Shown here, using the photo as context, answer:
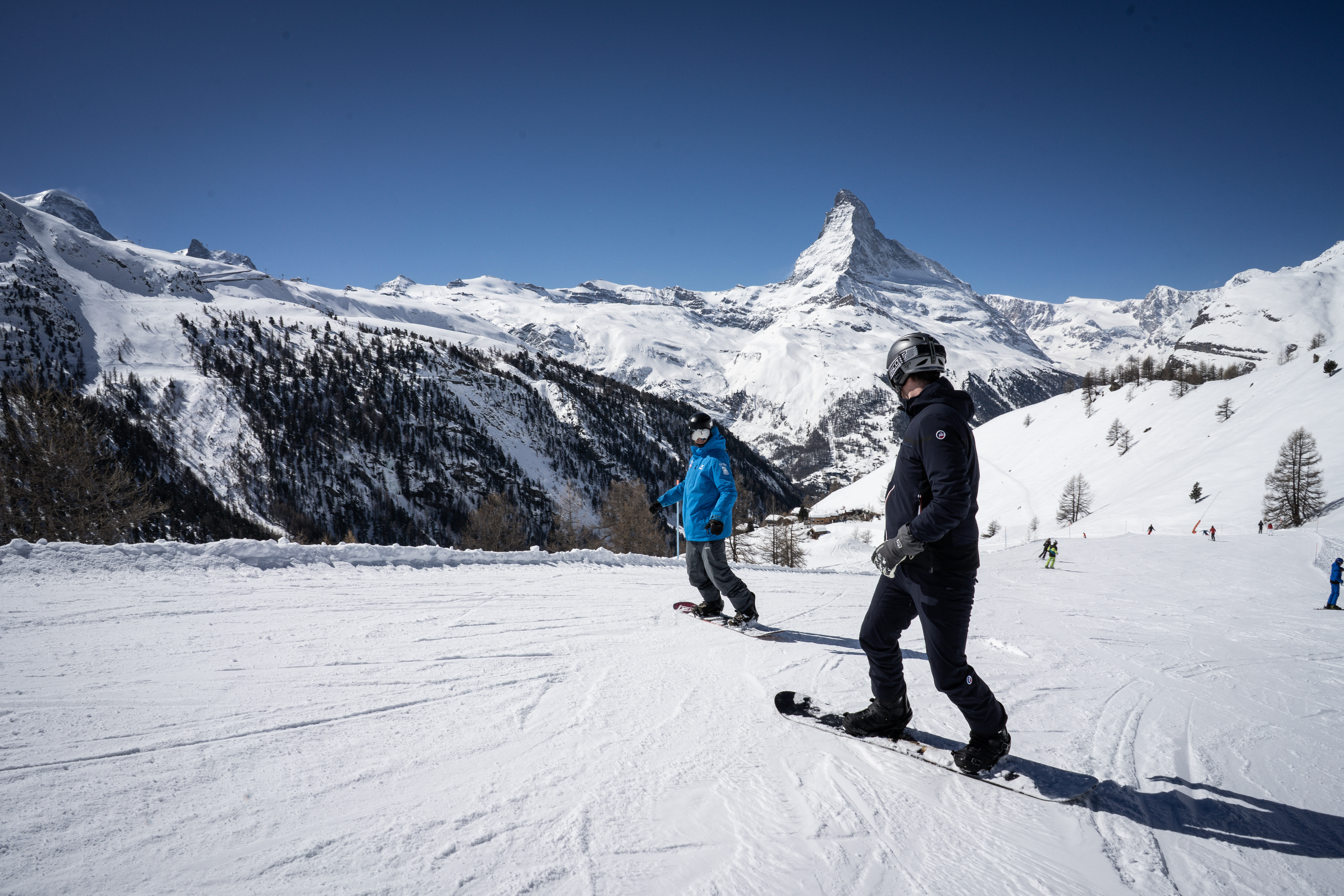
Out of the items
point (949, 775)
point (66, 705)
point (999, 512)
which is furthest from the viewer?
point (999, 512)

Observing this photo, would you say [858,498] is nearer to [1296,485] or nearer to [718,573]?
[1296,485]

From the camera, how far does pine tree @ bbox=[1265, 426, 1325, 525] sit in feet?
124

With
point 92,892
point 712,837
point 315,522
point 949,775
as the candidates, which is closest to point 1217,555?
point 949,775

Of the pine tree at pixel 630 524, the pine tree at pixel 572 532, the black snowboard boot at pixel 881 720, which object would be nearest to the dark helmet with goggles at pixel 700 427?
the black snowboard boot at pixel 881 720

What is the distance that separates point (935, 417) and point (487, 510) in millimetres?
56904

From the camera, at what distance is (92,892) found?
2.09 metres

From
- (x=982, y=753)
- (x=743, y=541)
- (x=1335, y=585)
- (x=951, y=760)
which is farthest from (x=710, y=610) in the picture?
(x=743, y=541)

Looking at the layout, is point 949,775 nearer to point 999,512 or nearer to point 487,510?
point 487,510

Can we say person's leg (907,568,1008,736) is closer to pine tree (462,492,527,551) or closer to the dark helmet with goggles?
the dark helmet with goggles

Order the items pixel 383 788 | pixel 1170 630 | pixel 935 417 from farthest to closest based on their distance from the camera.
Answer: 1. pixel 1170 630
2. pixel 935 417
3. pixel 383 788

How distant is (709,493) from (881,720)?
3.14 m

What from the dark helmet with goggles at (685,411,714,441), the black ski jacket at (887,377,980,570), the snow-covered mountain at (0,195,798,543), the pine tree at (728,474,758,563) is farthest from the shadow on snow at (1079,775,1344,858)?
the snow-covered mountain at (0,195,798,543)

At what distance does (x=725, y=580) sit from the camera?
649cm

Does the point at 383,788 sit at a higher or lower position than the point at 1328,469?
lower
